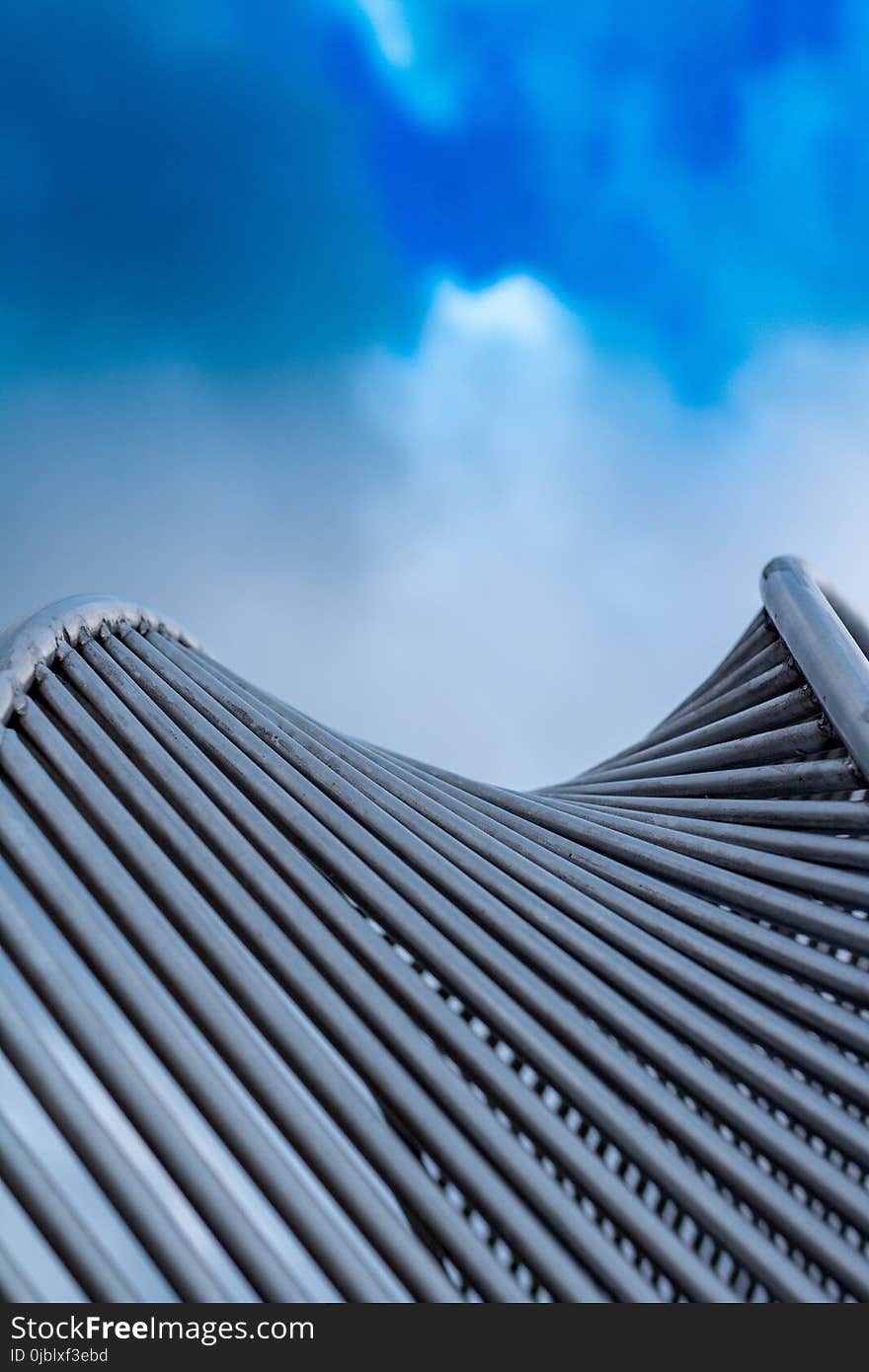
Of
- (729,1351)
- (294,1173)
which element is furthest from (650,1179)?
(294,1173)

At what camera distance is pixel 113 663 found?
456 centimetres

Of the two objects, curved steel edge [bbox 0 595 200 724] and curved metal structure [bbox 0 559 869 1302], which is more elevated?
curved steel edge [bbox 0 595 200 724]

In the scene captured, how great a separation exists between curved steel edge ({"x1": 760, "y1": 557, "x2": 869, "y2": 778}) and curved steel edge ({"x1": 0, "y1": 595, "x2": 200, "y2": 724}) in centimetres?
311

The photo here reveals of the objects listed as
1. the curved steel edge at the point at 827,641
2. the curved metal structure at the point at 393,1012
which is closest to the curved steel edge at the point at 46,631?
the curved metal structure at the point at 393,1012

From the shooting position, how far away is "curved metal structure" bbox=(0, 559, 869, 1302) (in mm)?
2662

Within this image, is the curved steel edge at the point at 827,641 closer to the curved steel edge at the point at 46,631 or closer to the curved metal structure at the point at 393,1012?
the curved metal structure at the point at 393,1012

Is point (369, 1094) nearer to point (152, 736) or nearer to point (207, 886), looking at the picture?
point (207, 886)

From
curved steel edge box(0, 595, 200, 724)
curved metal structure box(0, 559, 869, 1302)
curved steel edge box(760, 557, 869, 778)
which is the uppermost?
curved steel edge box(0, 595, 200, 724)

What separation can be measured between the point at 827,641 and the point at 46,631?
3298 mm

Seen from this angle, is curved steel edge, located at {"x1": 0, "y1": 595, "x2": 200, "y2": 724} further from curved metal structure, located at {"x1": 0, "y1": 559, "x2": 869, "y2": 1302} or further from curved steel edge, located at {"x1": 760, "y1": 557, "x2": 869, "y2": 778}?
curved steel edge, located at {"x1": 760, "y1": 557, "x2": 869, "y2": 778}

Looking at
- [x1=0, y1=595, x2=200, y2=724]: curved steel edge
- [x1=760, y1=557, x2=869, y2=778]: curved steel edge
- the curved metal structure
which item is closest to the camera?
the curved metal structure

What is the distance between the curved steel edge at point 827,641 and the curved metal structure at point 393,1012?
0.03 meters

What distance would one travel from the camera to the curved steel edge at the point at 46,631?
3.87 metres

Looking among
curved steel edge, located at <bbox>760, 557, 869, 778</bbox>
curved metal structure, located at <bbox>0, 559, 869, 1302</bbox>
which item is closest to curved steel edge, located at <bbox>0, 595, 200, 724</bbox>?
curved metal structure, located at <bbox>0, 559, 869, 1302</bbox>
